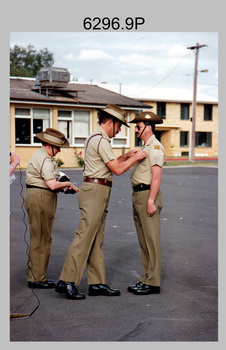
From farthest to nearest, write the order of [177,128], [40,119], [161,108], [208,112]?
[208,112]
[177,128]
[161,108]
[40,119]

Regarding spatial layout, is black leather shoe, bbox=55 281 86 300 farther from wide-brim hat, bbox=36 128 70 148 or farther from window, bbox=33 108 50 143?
window, bbox=33 108 50 143

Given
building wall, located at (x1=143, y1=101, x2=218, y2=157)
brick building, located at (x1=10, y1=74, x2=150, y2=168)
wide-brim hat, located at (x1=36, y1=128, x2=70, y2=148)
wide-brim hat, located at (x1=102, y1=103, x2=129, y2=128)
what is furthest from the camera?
building wall, located at (x1=143, y1=101, x2=218, y2=157)

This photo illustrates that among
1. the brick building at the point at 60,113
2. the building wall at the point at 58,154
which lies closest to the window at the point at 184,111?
the brick building at the point at 60,113

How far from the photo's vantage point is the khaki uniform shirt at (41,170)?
5953 millimetres

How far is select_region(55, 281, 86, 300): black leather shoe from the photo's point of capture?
222 inches

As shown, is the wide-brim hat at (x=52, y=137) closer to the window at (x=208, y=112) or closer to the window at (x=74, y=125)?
the window at (x=74, y=125)

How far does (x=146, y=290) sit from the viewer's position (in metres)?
5.94

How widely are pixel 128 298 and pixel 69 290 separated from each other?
65 cm

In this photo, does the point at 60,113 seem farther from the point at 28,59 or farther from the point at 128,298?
the point at 28,59

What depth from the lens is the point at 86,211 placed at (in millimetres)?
5703

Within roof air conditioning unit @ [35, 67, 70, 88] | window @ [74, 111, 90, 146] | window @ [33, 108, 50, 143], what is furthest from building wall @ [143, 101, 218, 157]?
window @ [33, 108, 50, 143]

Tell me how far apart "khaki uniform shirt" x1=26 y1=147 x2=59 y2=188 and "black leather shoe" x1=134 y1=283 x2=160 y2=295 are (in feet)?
5.13

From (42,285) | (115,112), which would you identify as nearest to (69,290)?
(42,285)
